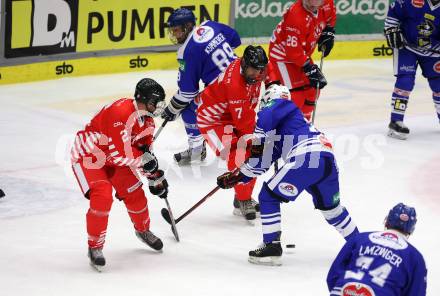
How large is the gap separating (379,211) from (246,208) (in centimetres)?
103

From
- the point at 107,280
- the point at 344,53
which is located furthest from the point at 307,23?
the point at 344,53

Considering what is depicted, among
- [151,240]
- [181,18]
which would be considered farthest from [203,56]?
[151,240]

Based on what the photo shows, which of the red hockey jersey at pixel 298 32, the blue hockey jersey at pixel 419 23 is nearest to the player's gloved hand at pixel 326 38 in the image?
the red hockey jersey at pixel 298 32

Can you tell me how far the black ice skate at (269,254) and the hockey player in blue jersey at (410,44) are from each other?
11.5 ft

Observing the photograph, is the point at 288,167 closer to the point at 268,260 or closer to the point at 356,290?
the point at 268,260

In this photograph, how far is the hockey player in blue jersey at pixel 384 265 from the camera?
4.21m

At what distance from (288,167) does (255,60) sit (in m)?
0.96

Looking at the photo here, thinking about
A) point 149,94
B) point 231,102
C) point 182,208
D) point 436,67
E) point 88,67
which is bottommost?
point 182,208

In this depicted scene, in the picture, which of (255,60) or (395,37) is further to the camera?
(395,37)

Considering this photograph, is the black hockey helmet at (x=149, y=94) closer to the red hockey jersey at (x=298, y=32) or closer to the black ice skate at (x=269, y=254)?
the black ice skate at (x=269, y=254)

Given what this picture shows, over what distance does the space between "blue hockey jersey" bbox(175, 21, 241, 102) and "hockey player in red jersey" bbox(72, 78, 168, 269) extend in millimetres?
1826

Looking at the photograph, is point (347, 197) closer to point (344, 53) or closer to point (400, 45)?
point (400, 45)

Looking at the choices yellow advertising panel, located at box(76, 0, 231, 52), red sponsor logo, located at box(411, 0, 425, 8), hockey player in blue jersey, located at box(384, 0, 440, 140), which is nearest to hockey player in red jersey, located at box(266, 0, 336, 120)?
hockey player in blue jersey, located at box(384, 0, 440, 140)

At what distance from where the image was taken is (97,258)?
5.68 m
